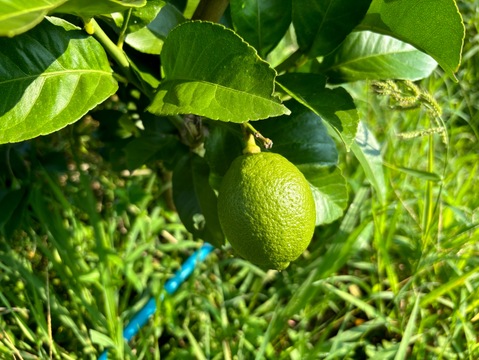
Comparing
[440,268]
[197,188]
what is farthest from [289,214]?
[440,268]

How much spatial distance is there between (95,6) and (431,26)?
0.46m

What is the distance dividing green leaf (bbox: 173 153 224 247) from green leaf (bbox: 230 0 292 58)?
0.33 meters

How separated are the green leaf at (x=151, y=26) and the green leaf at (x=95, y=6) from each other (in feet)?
0.68

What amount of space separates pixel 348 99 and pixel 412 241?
0.95m

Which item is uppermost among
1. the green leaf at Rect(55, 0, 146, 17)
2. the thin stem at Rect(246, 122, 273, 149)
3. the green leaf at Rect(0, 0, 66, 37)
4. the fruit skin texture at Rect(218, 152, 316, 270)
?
the green leaf at Rect(0, 0, 66, 37)

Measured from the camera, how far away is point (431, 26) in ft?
2.40

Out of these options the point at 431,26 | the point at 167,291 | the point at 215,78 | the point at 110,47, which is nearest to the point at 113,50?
the point at 110,47

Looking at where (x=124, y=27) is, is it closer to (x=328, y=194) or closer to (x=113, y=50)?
(x=113, y=50)

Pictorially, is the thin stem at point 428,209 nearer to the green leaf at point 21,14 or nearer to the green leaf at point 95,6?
the green leaf at point 95,6

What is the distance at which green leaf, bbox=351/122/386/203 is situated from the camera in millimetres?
1047

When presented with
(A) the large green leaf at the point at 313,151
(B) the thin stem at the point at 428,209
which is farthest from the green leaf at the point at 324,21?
(B) the thin stem at the point at 428,209

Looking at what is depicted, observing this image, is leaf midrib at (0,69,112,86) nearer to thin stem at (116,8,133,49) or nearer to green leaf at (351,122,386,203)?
thin stem at (116,8,133,49)

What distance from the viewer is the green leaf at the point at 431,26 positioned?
Result: 27.5 inches

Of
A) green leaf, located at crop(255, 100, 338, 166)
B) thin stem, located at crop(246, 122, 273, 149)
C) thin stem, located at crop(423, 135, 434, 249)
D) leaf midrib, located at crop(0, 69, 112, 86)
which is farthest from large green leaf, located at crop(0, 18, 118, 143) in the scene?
thin stem, located at crop(423, 135, 434, 249)
